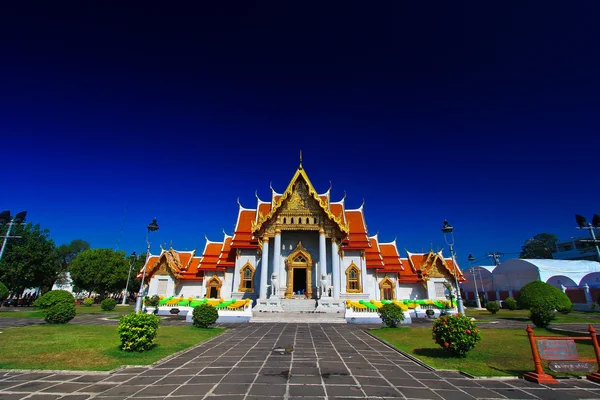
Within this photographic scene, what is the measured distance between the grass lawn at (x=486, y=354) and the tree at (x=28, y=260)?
38405mm

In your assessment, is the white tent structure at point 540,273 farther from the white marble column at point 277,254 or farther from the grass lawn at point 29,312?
the grass lawn at point 29,312

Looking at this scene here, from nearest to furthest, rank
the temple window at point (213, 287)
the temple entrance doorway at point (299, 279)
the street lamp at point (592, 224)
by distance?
the street lamp at point (592, 224)
the temple entrance doorway at point (299, 279)
the temple window at point (213, 287)

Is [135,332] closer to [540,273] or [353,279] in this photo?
[353,279]

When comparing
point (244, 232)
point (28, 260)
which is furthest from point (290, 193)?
point (28, 260)

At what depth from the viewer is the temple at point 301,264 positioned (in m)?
23.9

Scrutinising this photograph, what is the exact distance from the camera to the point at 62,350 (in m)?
8.82

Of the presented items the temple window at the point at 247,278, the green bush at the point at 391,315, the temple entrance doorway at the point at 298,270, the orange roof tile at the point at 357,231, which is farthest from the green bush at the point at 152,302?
the green bush at the point at 391,315

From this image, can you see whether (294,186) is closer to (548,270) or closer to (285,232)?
(285,232)

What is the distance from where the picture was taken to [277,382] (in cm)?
598

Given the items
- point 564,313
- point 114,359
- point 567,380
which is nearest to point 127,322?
point 114,359

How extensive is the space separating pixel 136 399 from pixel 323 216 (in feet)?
66.4

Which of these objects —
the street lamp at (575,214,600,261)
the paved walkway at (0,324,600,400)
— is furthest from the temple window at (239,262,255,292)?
the street lamp at (575,214,600,261)

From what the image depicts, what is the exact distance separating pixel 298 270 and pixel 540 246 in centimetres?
7983

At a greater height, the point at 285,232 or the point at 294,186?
the point at 294,186
